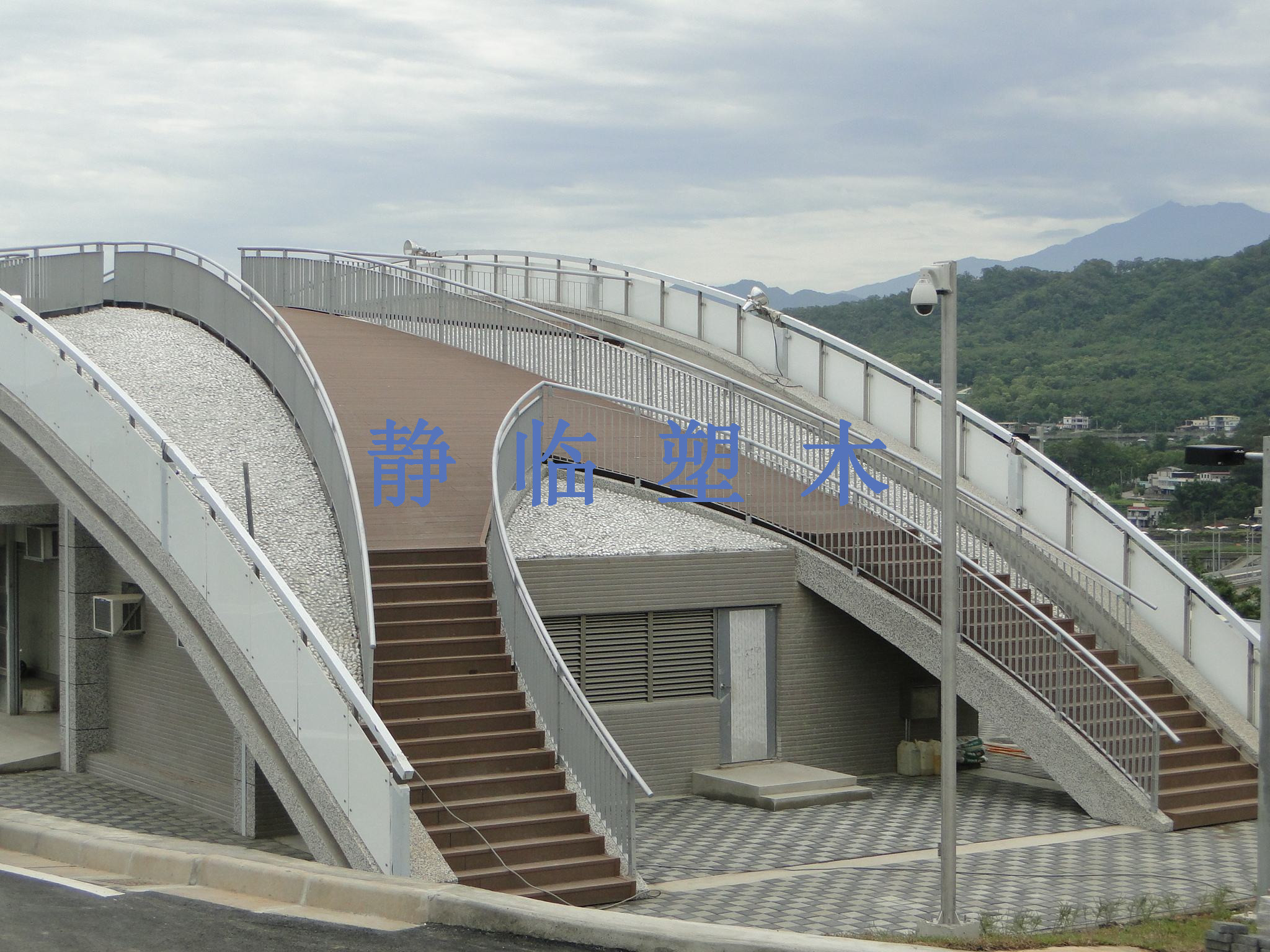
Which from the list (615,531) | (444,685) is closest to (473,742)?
(444,685)

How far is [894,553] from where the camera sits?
61.1ft

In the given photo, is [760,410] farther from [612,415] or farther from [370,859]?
[370,859]

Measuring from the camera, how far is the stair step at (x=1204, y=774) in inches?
652

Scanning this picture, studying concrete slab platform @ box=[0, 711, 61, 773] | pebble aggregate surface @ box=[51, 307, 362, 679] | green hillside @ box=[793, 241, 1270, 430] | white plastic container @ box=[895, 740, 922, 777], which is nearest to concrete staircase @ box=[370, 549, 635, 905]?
pebble aggregate surface @ box=[51, 307, 362, 679]

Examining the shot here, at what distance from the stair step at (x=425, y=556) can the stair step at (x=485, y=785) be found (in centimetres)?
302

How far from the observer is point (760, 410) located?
20.5m

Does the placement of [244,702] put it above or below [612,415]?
below

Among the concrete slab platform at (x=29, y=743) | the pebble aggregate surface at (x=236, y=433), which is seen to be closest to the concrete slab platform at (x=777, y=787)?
the pebble aggregate surface at (x=236, y=433)

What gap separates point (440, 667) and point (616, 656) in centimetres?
433

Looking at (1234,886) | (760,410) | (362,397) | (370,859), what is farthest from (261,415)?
(1234,886)

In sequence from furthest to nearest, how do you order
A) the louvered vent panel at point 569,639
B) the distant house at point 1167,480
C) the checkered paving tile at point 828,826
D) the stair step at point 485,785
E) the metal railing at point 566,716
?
the distant house at point 1167,480 → the louvered vent panel at point 569,639 → the checkered paving tile at point 828,826 → the metal railing at point 566,716 → the stair step at point 485,785

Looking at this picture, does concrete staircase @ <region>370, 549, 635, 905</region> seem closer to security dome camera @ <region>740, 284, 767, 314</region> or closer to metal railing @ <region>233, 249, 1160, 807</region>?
metal railing @ <region>233, 249, 1160, 807</region>

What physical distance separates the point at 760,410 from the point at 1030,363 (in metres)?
23.9

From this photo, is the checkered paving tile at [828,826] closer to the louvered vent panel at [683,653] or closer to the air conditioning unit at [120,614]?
the louvered vent panel at [683,653]
